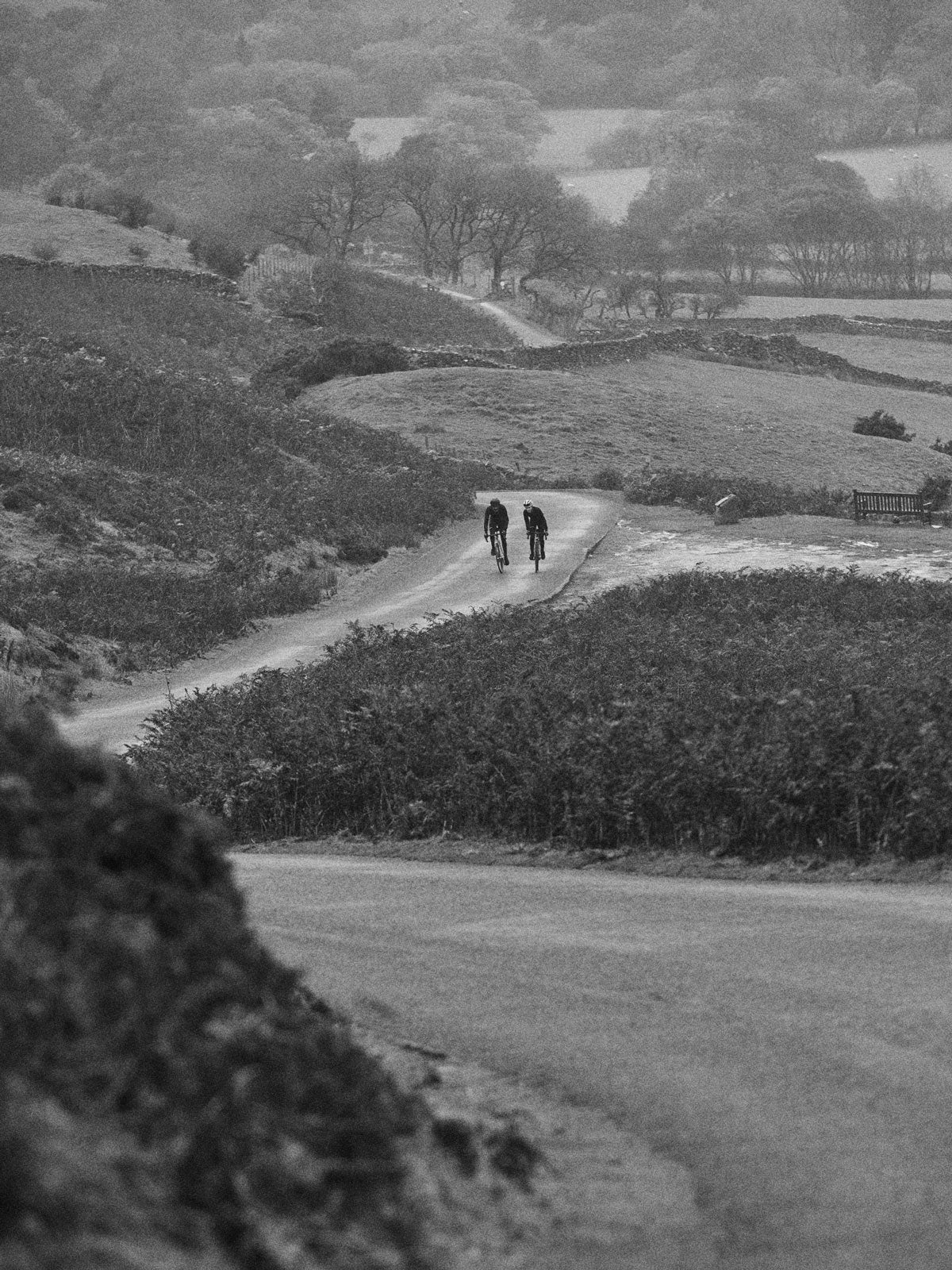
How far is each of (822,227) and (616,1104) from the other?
458ft

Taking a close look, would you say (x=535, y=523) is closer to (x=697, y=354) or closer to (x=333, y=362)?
(x=333, y=362)

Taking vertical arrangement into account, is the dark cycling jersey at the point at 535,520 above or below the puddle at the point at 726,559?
above

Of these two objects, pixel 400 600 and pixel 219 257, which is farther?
pixel 219 257

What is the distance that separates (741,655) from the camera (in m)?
18.4

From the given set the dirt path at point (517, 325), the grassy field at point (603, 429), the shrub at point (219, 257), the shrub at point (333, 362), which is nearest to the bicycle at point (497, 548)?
the grassy field at point (603, 429)

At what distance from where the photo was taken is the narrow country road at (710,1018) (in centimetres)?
629

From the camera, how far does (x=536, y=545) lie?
34.0m

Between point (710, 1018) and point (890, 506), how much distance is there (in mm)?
33661

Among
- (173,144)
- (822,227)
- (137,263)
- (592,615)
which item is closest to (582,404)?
(137,263)

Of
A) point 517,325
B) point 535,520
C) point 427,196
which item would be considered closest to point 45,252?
point 517,325

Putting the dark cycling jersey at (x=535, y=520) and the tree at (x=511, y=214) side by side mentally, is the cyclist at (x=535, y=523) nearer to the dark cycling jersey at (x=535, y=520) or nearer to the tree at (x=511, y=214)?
the dark cycling jersey at (x=535, y=520)

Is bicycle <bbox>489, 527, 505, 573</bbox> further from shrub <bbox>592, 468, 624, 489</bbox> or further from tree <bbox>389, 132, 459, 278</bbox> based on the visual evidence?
tree <bbox>389, 132, 459, 278</bbox>

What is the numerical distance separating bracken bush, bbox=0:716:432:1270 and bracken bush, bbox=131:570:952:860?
8.13m

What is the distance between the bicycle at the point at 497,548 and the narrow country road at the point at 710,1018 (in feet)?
71.1
